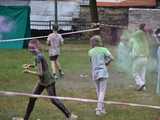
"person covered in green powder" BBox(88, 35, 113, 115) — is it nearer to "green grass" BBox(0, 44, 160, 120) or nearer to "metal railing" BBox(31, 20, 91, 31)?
"green grass" BBox(0, 44, 160, 120)

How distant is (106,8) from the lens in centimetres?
4109

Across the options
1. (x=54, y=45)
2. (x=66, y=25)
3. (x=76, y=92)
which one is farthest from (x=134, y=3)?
(x=76, y=92)

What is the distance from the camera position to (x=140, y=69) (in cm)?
1591

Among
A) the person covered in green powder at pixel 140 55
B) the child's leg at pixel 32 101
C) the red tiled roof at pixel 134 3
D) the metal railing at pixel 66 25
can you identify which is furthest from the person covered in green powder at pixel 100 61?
the red tiled roof at pixel 134 3

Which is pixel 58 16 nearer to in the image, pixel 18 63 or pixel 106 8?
pixel 106 8

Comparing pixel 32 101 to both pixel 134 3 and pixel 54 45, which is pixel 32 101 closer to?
pixel 54 45

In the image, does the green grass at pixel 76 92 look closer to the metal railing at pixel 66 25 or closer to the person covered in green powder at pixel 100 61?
the person covered in green powder at pixel 100 61

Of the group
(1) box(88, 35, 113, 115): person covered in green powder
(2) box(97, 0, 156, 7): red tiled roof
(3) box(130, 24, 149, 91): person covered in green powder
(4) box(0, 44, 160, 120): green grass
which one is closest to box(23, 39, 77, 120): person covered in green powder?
(4) box(0, 44, 160, 120): green grass

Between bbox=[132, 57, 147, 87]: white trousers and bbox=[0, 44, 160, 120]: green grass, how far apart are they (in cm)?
33

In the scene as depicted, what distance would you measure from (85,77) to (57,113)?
5742 millimetres

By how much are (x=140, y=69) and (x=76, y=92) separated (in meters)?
1.84

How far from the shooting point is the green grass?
12.8 m

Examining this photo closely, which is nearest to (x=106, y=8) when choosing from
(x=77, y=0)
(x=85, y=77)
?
(x=77, y=0)

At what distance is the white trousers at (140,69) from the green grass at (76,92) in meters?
0.33
